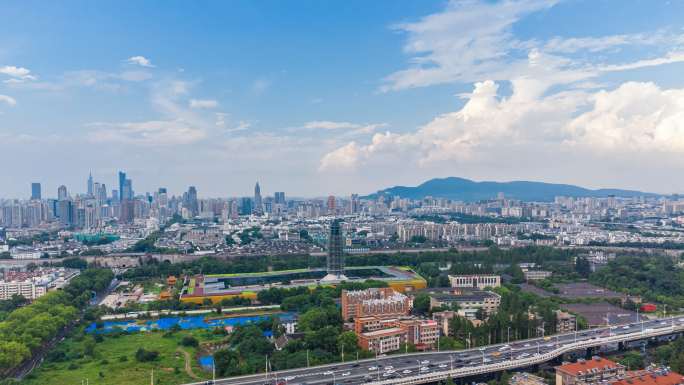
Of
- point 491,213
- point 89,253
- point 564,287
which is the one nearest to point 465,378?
point 564,287

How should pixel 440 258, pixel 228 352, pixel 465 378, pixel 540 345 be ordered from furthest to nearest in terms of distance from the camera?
pixel 440 258
pixel 540 345
pixel 228 352
pixel 465 378

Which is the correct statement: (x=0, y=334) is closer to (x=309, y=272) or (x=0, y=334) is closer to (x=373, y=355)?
(x=373, y=355)

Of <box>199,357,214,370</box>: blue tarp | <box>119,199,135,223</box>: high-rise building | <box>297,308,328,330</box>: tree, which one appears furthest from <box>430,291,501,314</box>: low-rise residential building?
<box>119,199,135,223</box>: high-rise building

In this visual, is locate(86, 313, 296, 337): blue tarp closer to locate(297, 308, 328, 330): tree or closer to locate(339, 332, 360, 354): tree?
locate(297, 308, 328, 330): tree

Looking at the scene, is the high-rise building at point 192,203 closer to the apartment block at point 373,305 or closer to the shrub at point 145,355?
the apartment block at point 373,305

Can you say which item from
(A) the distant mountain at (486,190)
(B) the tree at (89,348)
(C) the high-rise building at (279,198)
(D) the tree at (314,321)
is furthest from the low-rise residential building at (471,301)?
(A) the distant mountain at (486,190)

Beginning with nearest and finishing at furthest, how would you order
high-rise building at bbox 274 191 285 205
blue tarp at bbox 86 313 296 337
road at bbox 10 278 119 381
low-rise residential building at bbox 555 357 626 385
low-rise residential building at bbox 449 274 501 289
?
low-rise residential building at bbox 555 357 626 385, road at bbox 10 278 119 381, blue tarp at bbox 86 313 296 337, low-rise residential building at bbox 449 274 501 289, high-rise building at bbox 274 191 285 205
